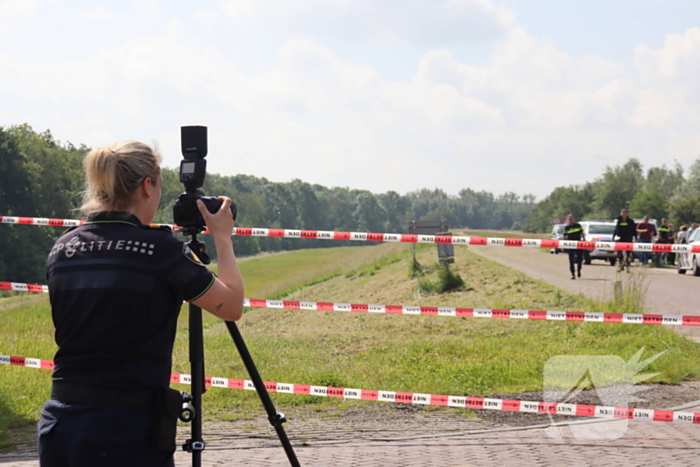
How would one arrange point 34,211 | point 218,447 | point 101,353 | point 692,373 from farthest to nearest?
1. point 34,211
2. point 692,373
3. point 218,447
4. point 101,353

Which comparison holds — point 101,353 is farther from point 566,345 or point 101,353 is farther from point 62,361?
point 566,345

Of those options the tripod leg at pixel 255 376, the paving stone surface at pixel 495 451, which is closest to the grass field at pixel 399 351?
the paving stone surface at pixel 495 451

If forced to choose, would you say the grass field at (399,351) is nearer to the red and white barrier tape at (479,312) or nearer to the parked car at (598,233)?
the red and white barrier tape at (479,312)

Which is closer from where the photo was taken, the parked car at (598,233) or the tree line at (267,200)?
the parked car at (598,233)

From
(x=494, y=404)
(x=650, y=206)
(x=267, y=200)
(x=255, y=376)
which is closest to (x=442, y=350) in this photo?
(x=494, y=404)

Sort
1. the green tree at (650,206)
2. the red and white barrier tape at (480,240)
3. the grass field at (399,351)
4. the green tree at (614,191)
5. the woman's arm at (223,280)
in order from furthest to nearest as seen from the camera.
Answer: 1. the green tree at (614,191)
2. the green tree at (650,206)
3. the grass field at (399,351)
4. the red and white barrier tape at (480,240)
5. the woman's arm at (223,280)

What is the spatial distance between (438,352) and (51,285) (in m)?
8.64

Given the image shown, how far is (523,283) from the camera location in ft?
61.8

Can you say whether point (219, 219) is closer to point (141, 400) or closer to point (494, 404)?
point (141, 400)

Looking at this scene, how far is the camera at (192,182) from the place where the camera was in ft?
9.04

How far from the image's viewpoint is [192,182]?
283 cm

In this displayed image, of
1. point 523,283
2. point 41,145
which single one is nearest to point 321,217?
point 41,145

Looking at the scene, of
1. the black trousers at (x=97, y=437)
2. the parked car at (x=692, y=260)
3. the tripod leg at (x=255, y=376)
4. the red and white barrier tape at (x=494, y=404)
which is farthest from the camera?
the parked car at (x=692, y=260)

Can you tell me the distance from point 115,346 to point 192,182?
75cm
